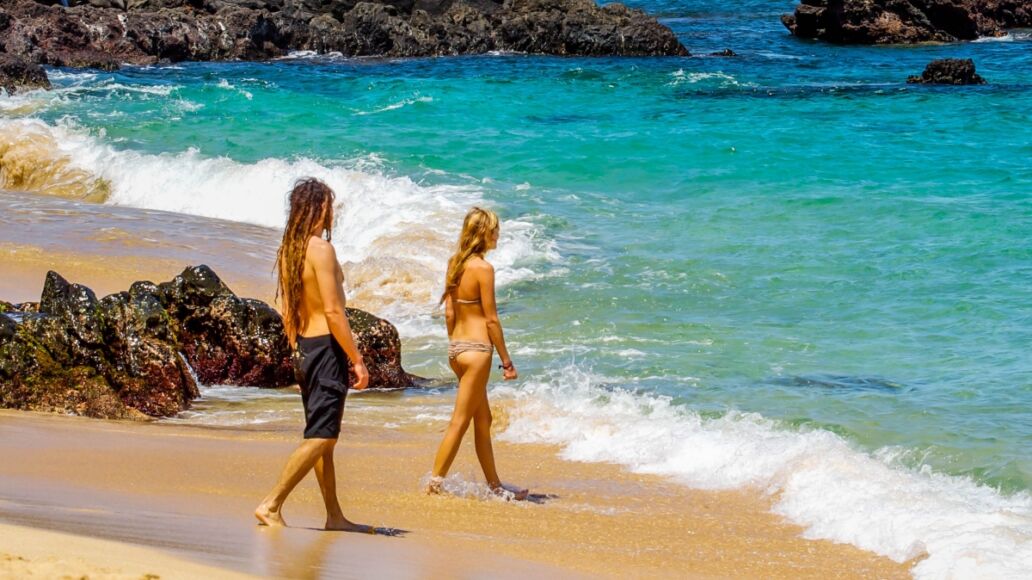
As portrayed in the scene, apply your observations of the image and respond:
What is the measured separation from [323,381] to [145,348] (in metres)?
3.49

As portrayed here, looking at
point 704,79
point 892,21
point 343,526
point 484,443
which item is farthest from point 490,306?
point 892,21

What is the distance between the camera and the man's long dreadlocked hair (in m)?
5.83

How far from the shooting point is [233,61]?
38.8 meters

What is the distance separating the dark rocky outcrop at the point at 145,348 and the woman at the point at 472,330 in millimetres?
2555

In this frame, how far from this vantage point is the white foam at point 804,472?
647cm

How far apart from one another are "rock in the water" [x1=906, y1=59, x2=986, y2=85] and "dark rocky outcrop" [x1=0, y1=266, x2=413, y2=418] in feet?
75.6

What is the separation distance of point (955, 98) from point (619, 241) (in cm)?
1450

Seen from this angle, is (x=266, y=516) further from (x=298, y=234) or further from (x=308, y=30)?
(x=308, y=30)

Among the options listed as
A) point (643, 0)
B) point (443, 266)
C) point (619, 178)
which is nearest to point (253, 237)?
point (443, 266)

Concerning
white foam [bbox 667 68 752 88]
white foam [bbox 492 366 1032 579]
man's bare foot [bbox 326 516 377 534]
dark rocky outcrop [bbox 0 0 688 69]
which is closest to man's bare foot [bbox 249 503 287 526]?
man's bare foot [bbox 326 516 377 534]

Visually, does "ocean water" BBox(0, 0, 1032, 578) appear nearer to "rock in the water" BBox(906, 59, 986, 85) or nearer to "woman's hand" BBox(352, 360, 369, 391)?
"rock in the water" BBox(906, 59, 986, 85)

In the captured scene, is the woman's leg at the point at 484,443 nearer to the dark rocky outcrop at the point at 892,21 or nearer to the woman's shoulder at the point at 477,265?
the woman's shoulder at the point at 477,265

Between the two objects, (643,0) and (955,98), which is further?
(643,0)

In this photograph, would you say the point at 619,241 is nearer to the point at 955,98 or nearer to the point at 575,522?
the point at 575,522
